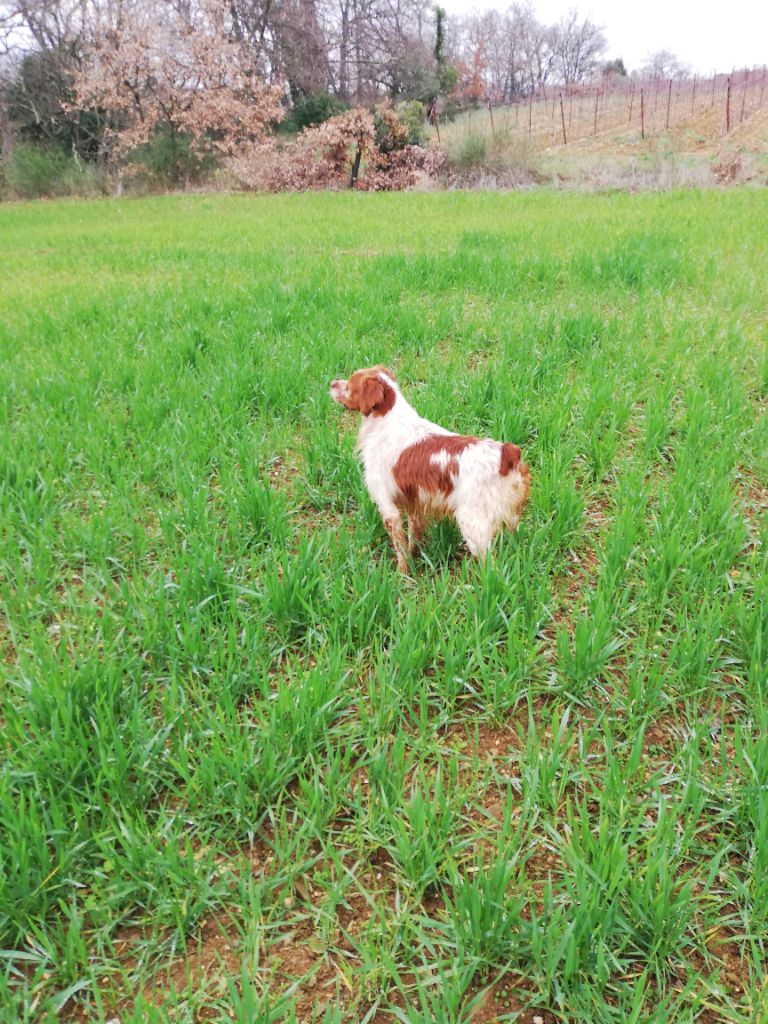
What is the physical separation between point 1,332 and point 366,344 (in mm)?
3046

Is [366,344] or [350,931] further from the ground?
[366,344]

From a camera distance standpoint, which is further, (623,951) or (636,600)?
(636,600)

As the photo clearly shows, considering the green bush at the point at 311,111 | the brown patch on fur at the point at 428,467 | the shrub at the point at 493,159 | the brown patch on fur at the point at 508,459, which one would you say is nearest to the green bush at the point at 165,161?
the green bush at the point at 311,111

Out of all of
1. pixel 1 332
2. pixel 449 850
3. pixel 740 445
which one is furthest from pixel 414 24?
pixel 449 850

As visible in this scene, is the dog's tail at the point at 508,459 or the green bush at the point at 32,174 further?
the green bush at the point at 32,174

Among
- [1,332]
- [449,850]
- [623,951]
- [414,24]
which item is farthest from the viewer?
[414,24]

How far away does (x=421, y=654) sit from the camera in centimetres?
190

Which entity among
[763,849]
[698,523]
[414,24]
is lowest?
[763,849]

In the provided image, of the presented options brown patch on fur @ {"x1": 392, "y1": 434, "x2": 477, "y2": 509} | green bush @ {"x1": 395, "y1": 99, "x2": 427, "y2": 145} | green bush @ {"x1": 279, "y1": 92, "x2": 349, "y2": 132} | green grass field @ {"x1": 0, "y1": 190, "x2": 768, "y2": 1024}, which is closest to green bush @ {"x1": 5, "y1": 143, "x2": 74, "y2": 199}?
green bush @ {"x1": 279, "y1": 92, "x2": 349, "y2": 132}

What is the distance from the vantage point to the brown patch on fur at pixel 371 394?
7.95 ft

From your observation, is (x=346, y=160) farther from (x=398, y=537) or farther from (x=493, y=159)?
(x=398, y=537)

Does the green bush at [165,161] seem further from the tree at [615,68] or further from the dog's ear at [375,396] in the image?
the tree at [615,68]

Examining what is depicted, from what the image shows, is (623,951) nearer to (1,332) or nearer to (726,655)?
(726,655)

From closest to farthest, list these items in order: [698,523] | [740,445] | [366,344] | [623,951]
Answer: [623,951] < [698,523] < [740,445] < [366,344]
